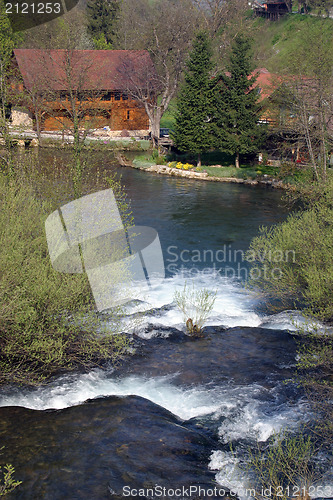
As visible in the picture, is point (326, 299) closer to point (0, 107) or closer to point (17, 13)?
point (0, 107)

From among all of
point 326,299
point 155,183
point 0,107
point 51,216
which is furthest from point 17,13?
point 326,299

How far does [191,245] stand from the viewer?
22.5 meters

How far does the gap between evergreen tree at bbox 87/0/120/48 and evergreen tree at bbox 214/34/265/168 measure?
37826 millimetres

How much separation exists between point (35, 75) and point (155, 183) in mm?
18958

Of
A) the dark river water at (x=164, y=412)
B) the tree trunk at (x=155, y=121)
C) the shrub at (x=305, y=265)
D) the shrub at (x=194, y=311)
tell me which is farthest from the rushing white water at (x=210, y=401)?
the tree trunk at (x=155, y=121)

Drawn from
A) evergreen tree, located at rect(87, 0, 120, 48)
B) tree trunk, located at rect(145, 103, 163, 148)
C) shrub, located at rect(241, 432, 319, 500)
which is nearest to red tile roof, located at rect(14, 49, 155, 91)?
tree trunk, located at rect(145, 103, 163, 148)

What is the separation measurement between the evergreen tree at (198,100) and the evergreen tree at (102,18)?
35980 millimetres

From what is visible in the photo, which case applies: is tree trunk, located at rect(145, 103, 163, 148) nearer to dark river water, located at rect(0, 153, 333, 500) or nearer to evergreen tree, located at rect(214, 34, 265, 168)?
evergreen tree, located at rect(214, 34, 265, 168)

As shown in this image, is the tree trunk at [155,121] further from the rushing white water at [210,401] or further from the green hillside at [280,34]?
the rushing white water at [210,401]

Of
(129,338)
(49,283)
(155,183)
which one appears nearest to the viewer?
(49,283)

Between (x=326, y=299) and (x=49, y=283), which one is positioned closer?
(x=49, y=283)

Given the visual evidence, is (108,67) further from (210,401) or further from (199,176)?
(210,401)

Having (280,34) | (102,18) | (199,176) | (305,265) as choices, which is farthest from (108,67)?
(305,265)

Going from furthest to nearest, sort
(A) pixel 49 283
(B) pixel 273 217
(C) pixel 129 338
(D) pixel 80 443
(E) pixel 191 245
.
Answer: (B) pixel 273 217
(E) pixel 191 245
(C) pixel 129 338
(A) pixel 49 283
(D) pixel 80 443
